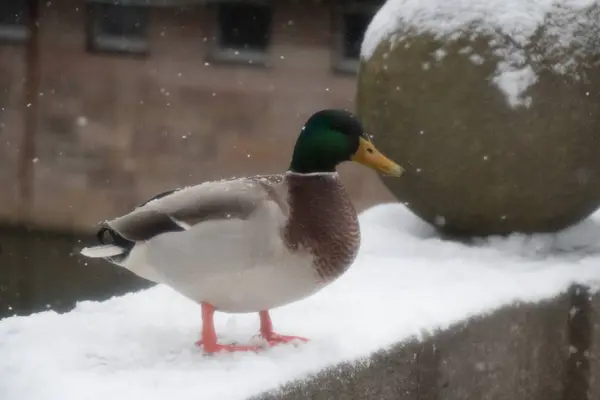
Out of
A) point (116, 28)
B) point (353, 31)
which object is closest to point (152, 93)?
point (116, 28)

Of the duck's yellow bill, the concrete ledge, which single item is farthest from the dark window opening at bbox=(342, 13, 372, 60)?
the duck's yellow bill

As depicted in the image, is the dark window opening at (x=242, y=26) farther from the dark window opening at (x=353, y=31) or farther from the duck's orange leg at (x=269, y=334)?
the duck's orange leg at (x=269, y=334)

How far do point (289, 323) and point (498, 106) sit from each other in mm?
1281

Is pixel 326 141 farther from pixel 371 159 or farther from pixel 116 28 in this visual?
pixel 116 28

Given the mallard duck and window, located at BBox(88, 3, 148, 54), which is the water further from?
the mallard duck

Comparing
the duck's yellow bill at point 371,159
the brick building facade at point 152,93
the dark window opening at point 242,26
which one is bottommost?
the brick building facade at point 152,93

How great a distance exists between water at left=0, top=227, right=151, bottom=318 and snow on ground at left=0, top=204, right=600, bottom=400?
26.4 feet

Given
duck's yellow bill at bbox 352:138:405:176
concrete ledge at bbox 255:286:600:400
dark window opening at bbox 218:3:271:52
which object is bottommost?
dark window opening at bbox 218:3:271:52

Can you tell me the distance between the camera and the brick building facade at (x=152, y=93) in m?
10.9

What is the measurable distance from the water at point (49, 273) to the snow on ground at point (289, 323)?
803 cm

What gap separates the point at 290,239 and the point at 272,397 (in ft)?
1.22

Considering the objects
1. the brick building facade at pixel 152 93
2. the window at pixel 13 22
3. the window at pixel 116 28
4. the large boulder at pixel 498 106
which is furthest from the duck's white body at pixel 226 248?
the window at pixel 13 22

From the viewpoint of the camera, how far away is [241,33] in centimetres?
1144

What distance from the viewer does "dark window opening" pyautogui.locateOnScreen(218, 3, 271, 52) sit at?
11328mm
